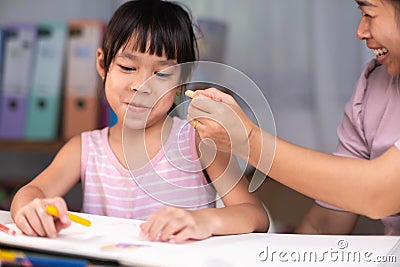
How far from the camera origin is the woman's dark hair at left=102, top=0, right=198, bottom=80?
1195 mm

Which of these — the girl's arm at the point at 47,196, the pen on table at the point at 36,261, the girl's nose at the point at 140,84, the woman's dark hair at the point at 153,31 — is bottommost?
the girl's arm at the point at 47,196

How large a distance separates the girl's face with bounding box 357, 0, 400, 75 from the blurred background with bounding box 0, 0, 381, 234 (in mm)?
887

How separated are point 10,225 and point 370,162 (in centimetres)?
54

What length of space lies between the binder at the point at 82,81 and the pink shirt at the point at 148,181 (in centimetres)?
114

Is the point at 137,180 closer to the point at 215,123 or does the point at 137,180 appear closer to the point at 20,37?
the point at 215,123

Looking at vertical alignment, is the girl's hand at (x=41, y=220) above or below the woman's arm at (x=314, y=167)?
below

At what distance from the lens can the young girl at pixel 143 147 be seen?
1169mm

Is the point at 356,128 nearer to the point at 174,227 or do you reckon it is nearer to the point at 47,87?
the point at 174,227

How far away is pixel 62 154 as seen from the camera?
4.18 ft

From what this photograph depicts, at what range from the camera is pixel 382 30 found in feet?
3.51

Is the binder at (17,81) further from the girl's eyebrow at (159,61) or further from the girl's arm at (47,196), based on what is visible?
the girl's eyebrow at (159,61)

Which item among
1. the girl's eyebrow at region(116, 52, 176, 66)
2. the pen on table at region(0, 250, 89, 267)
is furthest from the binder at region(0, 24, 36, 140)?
the pen on table at region(0, 250, 89, 267)

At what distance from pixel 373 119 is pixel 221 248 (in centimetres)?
53

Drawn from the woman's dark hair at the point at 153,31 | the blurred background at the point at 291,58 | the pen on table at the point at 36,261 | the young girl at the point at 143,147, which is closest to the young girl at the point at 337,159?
the young girl at the point at 143,147
